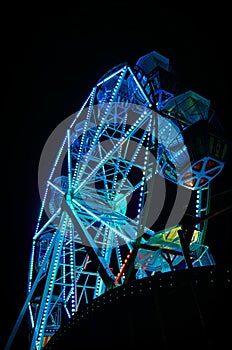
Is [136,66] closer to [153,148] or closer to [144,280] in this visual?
[153,148]

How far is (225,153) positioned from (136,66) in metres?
4.45

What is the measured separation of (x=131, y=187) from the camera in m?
12.6

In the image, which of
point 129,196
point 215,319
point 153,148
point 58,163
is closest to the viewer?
point 215,319

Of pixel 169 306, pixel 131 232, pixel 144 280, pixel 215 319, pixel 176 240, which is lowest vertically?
pixel 215 319

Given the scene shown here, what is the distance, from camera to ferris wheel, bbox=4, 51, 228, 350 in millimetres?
9773

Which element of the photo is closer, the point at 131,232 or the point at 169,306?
the point at 169,306

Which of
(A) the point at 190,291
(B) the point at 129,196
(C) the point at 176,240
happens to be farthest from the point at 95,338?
(B) the point at 129,196

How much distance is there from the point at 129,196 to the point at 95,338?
680 centimetres

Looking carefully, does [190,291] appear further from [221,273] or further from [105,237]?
[105,237]

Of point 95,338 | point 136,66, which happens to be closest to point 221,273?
point 95,338

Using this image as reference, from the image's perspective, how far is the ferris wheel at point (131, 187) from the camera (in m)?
9.77

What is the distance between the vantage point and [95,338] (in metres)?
6.59

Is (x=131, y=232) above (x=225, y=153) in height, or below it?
below

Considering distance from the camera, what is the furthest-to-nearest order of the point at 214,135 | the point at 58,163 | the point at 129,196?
the point at 58,163, the point at 129,196, the point at 214,135
